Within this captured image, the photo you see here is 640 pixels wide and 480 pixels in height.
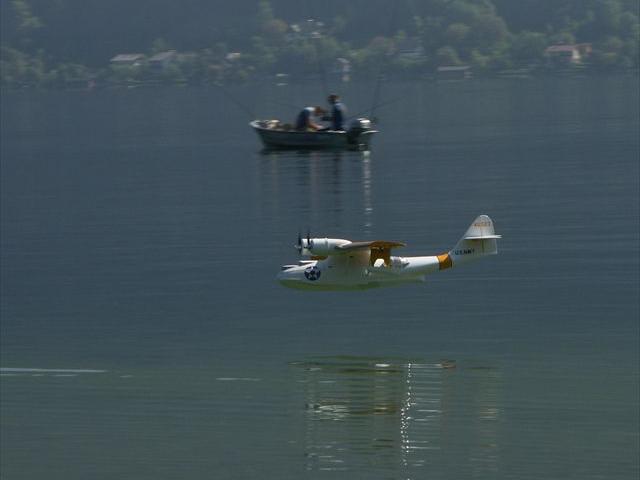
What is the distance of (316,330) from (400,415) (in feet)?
26.8

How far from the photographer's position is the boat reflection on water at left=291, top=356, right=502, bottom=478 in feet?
96.4

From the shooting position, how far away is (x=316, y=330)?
39625mm

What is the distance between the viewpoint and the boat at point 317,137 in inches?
3236

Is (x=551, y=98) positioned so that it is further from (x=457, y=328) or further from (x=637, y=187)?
(x=457, y=328)

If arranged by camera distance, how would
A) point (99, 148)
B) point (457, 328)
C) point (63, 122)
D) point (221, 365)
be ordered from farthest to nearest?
point (63, 122), point (99, 148), point (457, 328), point (221, 365)

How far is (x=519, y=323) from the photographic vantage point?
39312mm

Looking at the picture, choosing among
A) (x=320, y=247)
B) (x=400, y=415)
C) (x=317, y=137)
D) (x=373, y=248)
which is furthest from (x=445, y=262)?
(x=317, y=137)

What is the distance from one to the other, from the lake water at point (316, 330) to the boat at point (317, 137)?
333 cm

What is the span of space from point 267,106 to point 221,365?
408 feet

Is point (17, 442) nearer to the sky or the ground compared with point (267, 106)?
nearer to the ground

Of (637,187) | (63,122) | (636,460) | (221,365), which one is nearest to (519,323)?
(221,365)

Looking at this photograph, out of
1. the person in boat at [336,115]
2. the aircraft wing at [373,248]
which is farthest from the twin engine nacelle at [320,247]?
the person in boat at [336,115]

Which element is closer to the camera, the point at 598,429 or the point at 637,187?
the point at 598,429

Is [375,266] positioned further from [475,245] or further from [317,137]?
[317,137]
